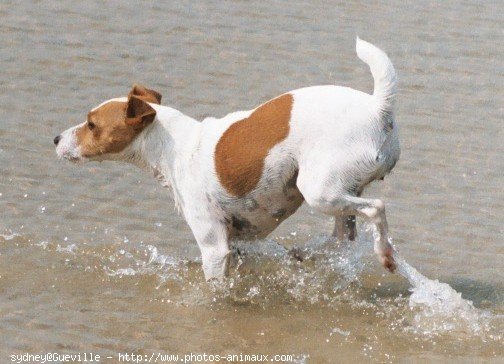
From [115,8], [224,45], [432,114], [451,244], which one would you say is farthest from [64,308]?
[115,8]

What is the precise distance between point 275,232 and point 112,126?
1734 mm

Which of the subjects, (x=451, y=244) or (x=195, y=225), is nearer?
(x=195, y=225)

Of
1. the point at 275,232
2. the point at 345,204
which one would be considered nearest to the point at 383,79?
the point at 345,204

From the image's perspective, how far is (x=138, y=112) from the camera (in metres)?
6.71

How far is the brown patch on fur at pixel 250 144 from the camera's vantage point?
6.50 metres

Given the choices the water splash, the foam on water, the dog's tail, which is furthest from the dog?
the water splash

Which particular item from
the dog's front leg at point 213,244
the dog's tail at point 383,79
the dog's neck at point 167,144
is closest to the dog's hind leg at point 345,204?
the dog's tail at point 383,79

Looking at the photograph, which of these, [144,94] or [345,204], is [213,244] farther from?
[144,94]

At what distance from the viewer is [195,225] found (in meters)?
6.84

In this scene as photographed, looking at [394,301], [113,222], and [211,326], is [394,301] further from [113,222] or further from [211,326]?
[113,222]

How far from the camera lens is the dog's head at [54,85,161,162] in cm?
671

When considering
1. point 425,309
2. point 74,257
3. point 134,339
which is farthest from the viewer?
point 74,257

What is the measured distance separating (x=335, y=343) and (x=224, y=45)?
519 centimetres

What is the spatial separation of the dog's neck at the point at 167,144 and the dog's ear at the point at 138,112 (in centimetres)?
13
